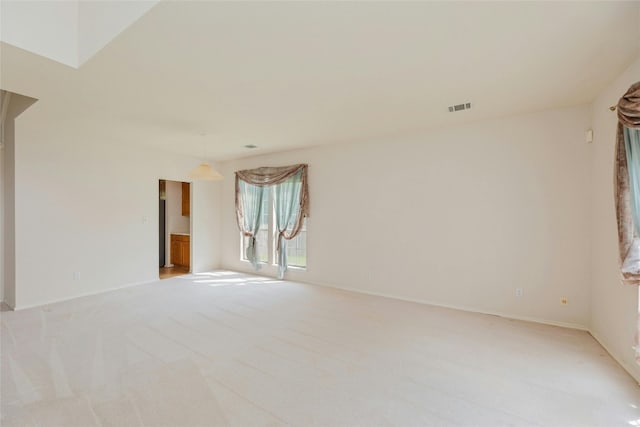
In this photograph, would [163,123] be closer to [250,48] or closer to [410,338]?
[250,48]

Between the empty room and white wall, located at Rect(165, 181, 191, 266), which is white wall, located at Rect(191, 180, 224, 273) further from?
white wall, located at Rect(165, 181, 191, 266)

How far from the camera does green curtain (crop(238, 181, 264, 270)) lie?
6000 millimetres

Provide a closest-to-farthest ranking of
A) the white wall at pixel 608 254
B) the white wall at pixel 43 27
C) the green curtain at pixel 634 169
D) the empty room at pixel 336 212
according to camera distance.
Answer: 1. the empty room at pixel 336 212
2. the white wall at pixel 43 27
3. the green curtain at pixel 634 169
4. the white wall at pixel 608 254

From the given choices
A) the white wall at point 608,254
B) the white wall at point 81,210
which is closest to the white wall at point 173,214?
the white wall at point 81,210

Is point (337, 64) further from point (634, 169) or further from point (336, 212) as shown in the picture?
point (336, 212)

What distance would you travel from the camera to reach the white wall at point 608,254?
234 centimetres

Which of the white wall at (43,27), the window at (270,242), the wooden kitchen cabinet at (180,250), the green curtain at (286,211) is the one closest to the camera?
the white wall at (43,27)

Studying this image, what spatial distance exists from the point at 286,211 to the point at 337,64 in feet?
11.6

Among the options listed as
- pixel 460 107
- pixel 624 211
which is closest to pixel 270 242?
pixel 460 107

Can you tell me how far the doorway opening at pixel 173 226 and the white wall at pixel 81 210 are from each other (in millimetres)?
1603

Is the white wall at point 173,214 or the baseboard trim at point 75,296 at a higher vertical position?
the white wall at point 173,214

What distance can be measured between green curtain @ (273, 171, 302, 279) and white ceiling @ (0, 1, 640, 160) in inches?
69.5

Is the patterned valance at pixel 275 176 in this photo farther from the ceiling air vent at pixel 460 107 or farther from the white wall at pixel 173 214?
the ceiling air vent at pixel 460 107

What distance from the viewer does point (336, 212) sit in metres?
5.01
